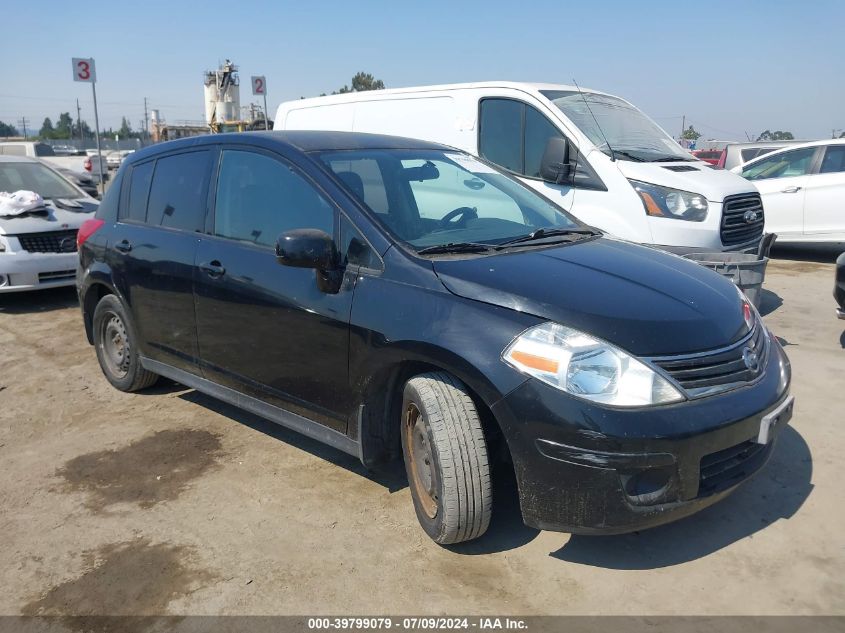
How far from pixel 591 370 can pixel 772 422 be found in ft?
2.73

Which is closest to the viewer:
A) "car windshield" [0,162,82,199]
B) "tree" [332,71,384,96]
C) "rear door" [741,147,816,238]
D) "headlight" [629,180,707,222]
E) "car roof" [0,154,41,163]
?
"headlight" [629,180,707,222]

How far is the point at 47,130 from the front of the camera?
106625 millimetres

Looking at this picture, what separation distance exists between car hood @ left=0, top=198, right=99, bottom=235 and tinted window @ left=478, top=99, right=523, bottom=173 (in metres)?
4.50

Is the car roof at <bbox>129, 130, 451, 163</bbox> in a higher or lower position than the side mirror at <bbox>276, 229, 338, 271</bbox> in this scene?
higher

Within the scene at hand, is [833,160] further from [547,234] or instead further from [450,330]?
[450,330]

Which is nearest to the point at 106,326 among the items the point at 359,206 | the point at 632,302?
the point at 359,206

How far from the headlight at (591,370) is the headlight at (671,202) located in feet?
12.5

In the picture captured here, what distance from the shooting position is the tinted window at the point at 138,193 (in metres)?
4.76

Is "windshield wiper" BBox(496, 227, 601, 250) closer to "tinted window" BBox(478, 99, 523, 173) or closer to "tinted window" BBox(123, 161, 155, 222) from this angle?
"tinted window" BBox(123, 161, 155, 222)

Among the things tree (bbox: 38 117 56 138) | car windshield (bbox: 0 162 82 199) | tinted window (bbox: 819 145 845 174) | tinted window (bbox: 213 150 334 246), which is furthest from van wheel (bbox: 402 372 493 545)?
tree (bbox: 38 117 56 138)

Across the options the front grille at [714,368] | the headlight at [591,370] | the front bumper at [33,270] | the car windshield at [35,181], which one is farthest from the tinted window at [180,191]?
the car windshield at [35,181]

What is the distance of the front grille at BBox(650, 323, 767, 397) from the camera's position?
274 cm

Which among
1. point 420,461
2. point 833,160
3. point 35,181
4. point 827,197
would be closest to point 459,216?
point 420,461

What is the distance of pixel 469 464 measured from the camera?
9.54 ft
